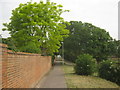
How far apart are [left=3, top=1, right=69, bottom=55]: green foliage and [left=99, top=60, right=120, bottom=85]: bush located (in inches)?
269

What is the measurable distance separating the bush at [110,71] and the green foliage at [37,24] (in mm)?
6838

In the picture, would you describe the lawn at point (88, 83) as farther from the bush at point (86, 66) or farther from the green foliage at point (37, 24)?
the green foliage at point (37, 24)

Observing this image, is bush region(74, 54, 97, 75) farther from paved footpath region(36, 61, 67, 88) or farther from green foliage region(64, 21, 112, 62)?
green foliage region(64, 21, 112, 62)

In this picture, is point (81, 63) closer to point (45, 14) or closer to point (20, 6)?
point (45, 14)

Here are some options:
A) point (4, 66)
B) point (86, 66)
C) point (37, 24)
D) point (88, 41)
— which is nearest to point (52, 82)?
point (86, 66)

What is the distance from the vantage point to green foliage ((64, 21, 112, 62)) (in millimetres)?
38312

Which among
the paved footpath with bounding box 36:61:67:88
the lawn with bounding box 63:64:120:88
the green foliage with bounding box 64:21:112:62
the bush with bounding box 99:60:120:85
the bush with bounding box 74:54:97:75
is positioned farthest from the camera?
the green foliage with bounding box 64:21:112:62

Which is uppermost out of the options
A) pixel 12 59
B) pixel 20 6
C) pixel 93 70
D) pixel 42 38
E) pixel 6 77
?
pixel 20 6

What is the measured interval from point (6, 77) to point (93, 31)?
37.0 m

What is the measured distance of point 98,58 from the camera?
39156 millimetres

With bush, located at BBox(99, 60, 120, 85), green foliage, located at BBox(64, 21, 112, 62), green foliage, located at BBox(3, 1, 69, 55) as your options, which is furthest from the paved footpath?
green foliage, located at BBox(64, 21, 112, 62)

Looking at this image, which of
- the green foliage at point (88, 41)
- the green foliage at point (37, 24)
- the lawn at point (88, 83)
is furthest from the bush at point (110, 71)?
the green foliage at point (88, 41)

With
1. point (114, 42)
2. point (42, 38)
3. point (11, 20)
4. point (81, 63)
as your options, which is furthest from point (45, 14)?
point (114, 42)

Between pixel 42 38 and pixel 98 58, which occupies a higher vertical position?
pixel 42 38
